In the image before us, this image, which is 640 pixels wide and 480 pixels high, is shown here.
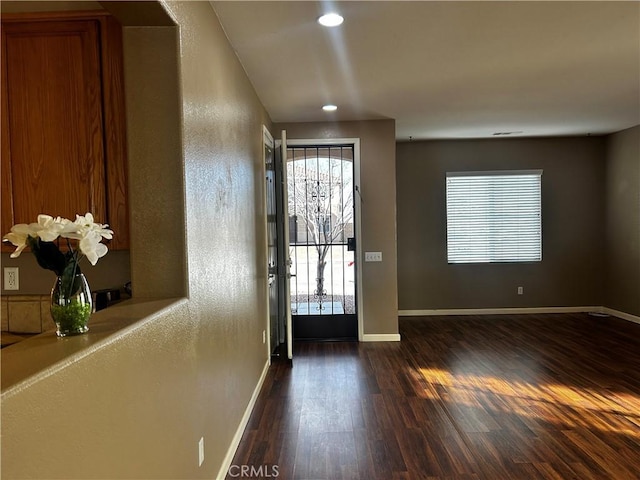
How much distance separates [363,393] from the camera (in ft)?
11.5

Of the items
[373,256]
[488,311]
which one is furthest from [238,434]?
[488,311]

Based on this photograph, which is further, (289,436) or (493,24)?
(289,436)

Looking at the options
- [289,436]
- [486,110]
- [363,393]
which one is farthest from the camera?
[486,110]

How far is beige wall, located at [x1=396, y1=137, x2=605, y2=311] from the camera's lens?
6.39m

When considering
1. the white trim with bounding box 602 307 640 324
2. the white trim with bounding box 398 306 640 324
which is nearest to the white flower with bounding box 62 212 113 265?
the white trim with bounding box 398 306 640 324

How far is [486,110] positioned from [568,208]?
9.02 ft

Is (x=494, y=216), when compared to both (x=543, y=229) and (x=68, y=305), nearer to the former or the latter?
(x=543, y=229)

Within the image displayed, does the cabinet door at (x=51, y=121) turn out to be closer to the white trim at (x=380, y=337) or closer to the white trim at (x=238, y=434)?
the white trim at (x=238, y=434)

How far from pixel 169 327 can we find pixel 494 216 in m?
5.77

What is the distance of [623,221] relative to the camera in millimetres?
5980

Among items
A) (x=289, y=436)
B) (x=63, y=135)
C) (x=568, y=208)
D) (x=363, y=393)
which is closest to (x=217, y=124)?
(x=63, y=135)

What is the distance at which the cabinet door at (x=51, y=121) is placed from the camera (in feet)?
6.30

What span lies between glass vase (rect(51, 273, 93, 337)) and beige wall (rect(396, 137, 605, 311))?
556 cm

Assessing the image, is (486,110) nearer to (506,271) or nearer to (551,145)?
(551,145)
